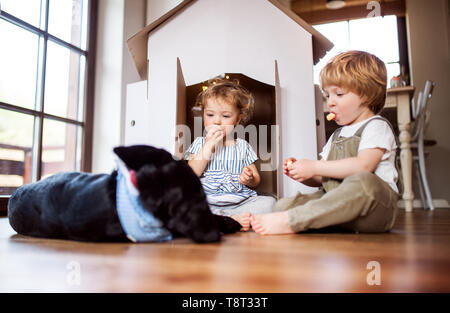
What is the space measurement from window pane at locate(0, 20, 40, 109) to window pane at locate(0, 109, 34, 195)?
0.08 meters

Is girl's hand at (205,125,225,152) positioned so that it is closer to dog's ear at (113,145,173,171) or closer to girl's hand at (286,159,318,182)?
girl's hand at (286,159,318,182)

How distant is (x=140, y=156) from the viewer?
0.58m

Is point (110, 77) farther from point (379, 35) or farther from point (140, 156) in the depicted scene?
point (379, 35)

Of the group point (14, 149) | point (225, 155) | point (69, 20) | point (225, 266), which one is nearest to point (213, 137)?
point (225, 155)

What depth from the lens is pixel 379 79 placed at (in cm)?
89

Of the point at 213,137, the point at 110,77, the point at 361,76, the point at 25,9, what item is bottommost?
the point at 213,137

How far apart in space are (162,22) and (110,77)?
0.99 m

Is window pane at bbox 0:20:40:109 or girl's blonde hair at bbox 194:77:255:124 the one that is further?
window pane at bbox 0:20:40:109

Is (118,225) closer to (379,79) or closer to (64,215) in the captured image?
(64,215)

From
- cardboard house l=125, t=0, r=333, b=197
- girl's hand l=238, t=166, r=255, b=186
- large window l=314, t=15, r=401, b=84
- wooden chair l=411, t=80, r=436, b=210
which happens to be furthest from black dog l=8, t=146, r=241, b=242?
large window l=314, t=15, r=401, b=84

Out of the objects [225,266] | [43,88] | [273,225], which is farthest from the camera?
[43,88]

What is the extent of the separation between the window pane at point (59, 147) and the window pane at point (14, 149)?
0.31 ft

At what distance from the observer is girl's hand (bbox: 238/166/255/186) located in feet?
3.38

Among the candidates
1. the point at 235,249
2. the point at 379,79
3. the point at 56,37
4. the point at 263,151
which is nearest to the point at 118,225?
the point at 235,249
